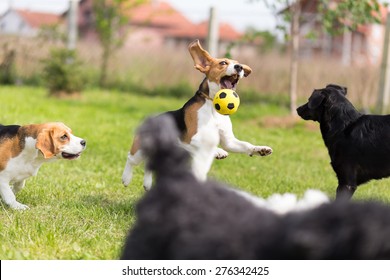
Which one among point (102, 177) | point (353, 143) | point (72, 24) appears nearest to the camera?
point (353, 143)

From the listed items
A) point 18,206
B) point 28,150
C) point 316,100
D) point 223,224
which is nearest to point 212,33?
point 316,100

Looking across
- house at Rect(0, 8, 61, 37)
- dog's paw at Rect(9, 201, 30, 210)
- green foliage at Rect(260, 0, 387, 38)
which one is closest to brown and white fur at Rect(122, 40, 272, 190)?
dog's paw at Rect(9, 201, 30, 210)

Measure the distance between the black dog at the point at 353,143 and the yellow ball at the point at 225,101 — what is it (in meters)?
1.33

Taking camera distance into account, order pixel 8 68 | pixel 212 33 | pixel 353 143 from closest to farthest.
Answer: pixel 353 143, pixel 212 33, pixel 8 68

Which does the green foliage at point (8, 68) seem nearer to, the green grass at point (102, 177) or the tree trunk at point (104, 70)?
the tree trunk at point (104, 70)

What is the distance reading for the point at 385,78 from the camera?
1284 centimetres

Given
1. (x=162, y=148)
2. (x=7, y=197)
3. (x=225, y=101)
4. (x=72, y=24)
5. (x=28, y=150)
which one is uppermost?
(x=162, y=148)

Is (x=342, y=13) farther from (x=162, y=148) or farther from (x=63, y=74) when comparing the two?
(x=162, y=148)

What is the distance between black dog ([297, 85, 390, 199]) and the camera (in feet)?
17.8

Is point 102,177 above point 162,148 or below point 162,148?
below

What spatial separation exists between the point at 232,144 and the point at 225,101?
0.43 metres

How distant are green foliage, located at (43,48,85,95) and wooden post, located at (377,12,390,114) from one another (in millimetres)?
7005

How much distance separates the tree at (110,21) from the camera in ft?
57.5

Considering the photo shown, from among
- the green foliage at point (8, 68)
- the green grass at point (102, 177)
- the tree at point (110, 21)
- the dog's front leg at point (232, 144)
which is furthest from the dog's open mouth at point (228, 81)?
the green foliage at point (8, 68)
